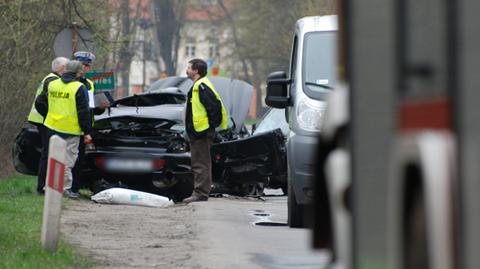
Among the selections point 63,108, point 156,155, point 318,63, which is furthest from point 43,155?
point 318,63

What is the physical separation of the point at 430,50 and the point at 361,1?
52 centimetres

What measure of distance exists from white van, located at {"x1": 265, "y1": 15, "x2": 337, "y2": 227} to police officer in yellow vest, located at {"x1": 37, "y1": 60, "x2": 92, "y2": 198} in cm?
331

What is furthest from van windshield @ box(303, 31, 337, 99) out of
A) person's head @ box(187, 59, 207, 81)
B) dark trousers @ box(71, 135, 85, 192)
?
dark trousers @ box(71, 135, 85, 192)

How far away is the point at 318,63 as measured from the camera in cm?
1404

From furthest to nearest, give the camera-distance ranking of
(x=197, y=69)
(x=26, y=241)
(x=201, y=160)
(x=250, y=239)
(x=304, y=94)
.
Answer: (x=197, y=69) → (x=201, y=160) → (x=304, y=94) → (x=250, y=239) → (x=26, y=241)

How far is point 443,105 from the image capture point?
3.40m

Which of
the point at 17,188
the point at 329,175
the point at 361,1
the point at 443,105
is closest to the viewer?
the point at 443,105

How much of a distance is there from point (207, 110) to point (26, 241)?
607 centimetres

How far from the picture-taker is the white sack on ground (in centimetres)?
1714

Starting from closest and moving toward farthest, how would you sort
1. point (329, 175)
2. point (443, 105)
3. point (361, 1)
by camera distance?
point (443, 105)
point (361, 1)
point (329, 175)

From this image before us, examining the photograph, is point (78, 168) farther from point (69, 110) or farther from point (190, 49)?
point (190, 49)

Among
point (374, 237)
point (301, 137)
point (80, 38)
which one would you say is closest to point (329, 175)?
point (374, 237)

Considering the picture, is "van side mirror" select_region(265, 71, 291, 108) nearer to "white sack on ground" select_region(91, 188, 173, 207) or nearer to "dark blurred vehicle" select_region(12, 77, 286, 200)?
"white sack on ground" select_region(91, 188, 173, 207)

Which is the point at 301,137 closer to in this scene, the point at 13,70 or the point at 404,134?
the point at 404,134
